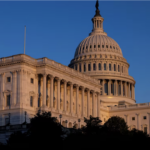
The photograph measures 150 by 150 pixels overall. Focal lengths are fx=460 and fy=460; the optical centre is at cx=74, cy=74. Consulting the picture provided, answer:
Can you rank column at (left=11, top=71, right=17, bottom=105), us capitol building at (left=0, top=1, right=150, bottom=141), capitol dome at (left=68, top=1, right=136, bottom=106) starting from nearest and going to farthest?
column at (left=11, top=71, right=17, bottom=105) < us capitol building at (left=0, top=1, right=150, bottom=141) < capitol dome at (left=68, top=1, right=136, bottom=106)

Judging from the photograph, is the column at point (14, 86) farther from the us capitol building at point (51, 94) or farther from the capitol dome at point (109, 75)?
the capitol dome at point (109, 75)

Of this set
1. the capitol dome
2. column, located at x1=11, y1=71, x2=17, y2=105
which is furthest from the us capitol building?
the capitol dome

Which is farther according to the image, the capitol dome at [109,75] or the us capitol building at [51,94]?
the capitol dome at [109,75]

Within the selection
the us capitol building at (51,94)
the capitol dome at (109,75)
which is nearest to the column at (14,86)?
the us capitol building at (51,94)

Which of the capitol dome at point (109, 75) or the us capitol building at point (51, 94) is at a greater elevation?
the capitol dome at point (109, 75)

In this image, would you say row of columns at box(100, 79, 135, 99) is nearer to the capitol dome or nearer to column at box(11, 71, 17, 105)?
the capitol dome

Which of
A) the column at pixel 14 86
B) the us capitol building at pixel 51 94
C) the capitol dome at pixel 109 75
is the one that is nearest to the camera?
the column at pixel 14 86

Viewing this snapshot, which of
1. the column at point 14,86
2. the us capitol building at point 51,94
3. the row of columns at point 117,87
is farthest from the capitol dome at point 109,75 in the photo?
the column at point 14,86

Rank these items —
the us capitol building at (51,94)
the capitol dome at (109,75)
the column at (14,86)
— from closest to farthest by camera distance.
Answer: the column at (14,86)
the us capitol building at (51,94)
the capitol dome at (109,75)

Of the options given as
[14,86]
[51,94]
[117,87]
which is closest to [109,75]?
[117,87]

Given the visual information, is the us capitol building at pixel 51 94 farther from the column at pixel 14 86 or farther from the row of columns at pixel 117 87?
the row of columns at pixel 117 87

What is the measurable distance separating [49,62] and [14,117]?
64.7 feet

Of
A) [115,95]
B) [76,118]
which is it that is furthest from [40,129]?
[115,95]

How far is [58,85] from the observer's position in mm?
132500
